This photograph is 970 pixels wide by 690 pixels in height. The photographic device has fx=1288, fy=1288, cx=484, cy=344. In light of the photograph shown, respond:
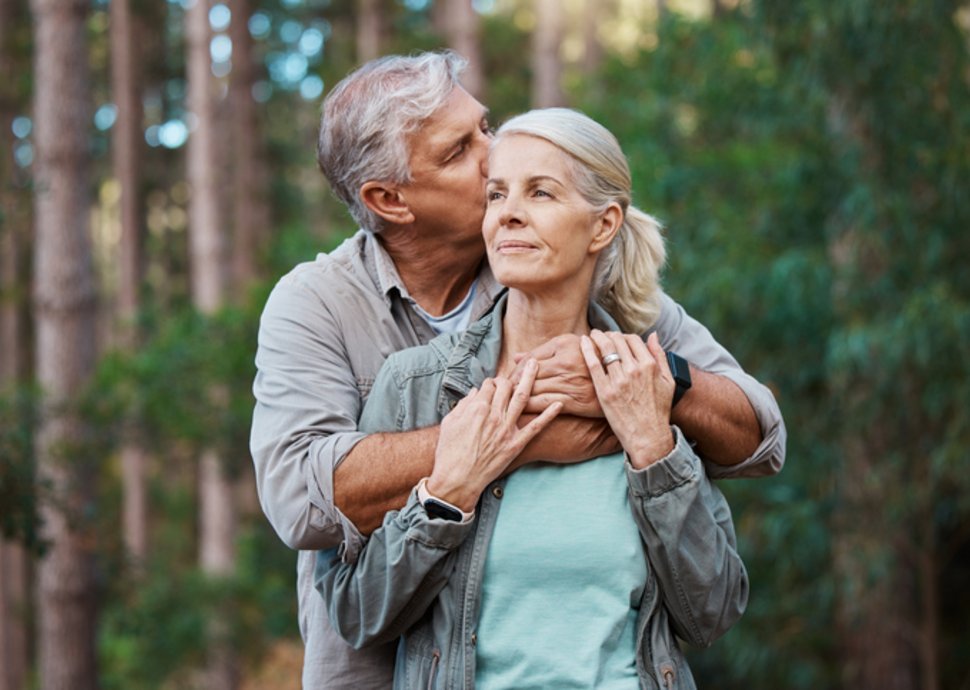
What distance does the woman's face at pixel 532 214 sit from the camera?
2.40 m

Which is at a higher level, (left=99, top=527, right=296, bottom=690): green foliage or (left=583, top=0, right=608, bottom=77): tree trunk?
(left=583, top=0, right=608, bottom=77): tree trunk

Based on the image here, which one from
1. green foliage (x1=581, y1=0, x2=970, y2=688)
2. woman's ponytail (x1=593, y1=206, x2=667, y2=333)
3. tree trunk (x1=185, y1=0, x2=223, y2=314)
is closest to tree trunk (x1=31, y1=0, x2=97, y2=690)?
tree trunk (x1=185, y1=0, x2=223, y2=314)

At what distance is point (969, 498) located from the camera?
770cm

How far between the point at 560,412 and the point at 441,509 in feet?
0.94

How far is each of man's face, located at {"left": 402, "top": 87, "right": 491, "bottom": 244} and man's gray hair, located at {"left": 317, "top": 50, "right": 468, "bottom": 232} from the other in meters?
0.02

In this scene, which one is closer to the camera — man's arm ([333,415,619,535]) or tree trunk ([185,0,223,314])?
man's arm ([333,415,619,535])

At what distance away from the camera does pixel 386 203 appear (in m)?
2.77

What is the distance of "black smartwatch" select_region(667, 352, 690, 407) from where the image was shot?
7.95 ft

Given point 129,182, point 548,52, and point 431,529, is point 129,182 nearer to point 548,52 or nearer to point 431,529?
point 548,52

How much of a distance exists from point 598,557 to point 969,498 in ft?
19.9

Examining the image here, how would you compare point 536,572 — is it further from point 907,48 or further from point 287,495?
point 907,48

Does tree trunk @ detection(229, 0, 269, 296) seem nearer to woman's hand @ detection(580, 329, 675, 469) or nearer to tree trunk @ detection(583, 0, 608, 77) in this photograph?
tree trunk @ detection(583, 0, 608, 77)

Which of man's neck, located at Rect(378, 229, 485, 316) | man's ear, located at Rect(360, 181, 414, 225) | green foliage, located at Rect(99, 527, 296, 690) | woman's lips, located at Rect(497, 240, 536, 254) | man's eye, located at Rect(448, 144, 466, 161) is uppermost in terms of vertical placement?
man's eye, located at Rect(448, 144, 466, 161)

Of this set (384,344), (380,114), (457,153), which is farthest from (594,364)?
(380,114)
